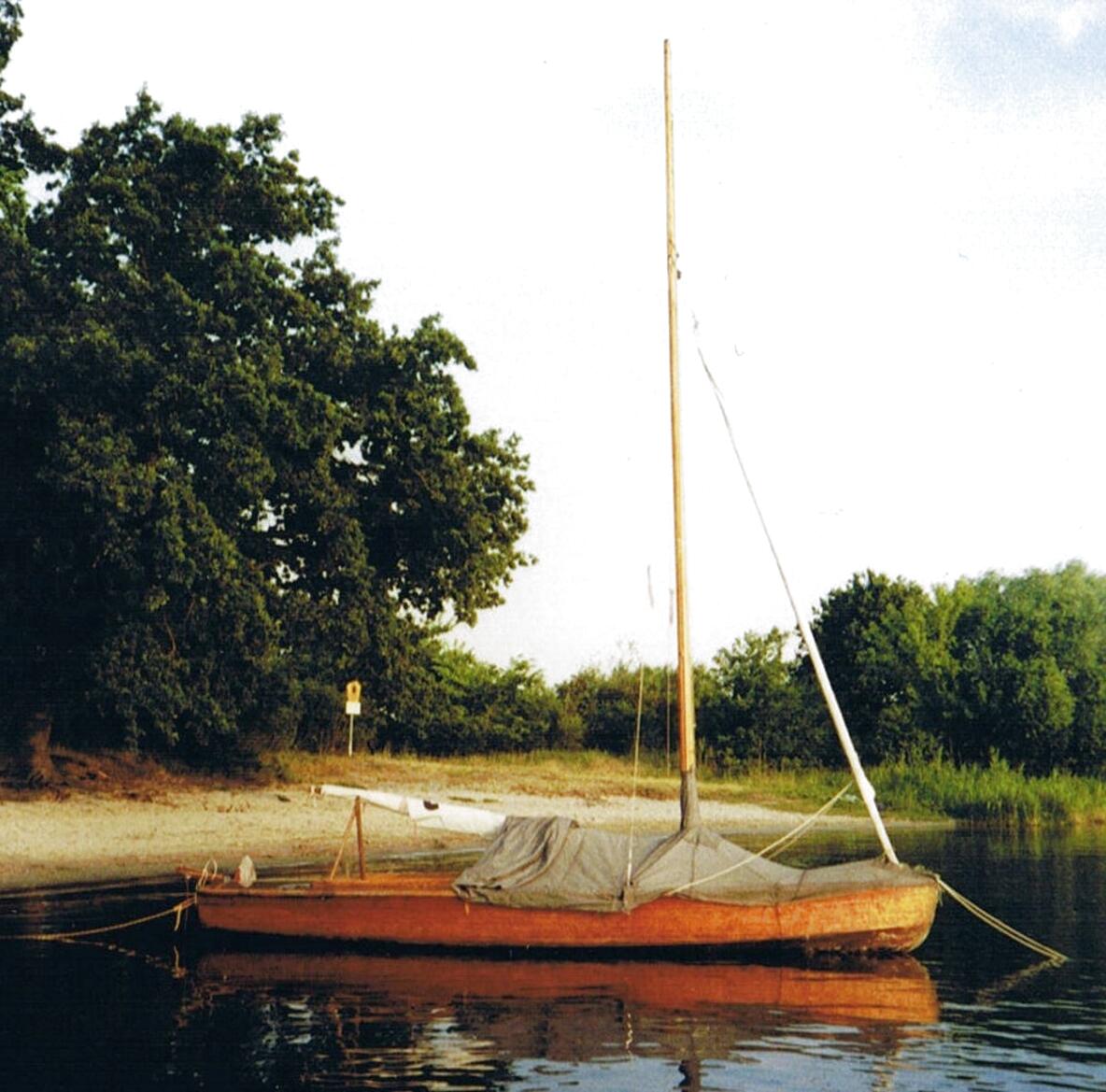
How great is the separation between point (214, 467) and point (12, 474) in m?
5.97

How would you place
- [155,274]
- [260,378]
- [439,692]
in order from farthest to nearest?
1. [439,692]
2. [155,274]
3. [260,378]

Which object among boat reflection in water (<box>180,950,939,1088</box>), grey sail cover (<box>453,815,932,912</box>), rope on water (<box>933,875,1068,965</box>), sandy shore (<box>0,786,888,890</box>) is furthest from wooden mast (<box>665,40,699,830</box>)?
sandy shore (<box>0,786,888,890</box>)

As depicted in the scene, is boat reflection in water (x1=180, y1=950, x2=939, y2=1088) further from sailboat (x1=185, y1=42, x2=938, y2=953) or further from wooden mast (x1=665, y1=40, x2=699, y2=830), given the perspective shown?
wooden mast (x1=665, y1=40, x2=699, y2=830)

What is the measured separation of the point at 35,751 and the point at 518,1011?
25.5 m

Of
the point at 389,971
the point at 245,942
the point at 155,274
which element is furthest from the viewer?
the point at 155,274

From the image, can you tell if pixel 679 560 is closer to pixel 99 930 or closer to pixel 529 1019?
pixel 529 1019

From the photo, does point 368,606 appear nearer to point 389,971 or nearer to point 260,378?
point 260,378

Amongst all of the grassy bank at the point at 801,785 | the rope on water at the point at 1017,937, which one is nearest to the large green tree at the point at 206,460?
the grassy bank at the point at 801,785

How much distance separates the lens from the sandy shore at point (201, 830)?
3266cm

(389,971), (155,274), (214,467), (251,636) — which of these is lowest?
(389,971)

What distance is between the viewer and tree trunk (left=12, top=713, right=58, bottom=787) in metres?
39.8

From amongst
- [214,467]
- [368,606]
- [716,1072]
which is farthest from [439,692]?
[716,1072]

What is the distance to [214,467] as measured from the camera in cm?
3669

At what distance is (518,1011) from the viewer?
18.7 metres
